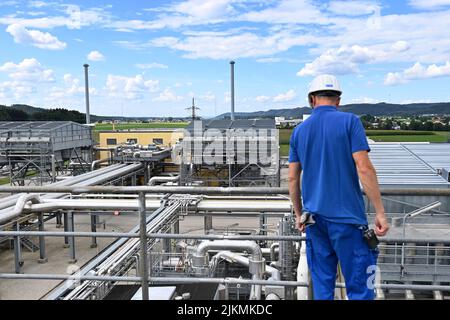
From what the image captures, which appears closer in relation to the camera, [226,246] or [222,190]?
[222,190]

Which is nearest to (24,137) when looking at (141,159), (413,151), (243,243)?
(141,159)

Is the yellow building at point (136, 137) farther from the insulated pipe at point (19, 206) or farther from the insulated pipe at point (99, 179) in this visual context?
the insulated pipe at point (19, 206)

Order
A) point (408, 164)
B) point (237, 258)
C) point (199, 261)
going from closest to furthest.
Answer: point (199, 261) < point (237, 258) < point (408, 164)

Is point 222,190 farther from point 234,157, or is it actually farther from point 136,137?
point 136,137

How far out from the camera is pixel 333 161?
2.40 meters

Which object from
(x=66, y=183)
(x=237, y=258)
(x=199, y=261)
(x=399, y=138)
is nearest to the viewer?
(x=199, y=261)

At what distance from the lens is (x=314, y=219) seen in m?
2.52

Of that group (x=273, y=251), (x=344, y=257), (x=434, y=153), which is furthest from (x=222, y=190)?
(x=434, y=153)

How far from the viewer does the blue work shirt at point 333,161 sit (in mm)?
2369

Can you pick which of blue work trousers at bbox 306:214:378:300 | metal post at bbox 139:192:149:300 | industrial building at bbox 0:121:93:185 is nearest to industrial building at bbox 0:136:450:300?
metal post at bbox 139:192:149:300

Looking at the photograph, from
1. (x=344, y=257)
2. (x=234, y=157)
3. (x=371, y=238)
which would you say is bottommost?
(x=234, y=157)

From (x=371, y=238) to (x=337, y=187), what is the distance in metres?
0.34

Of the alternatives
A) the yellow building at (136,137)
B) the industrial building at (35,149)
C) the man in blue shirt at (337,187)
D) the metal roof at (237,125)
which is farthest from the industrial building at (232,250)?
the yellow building at (136,137)

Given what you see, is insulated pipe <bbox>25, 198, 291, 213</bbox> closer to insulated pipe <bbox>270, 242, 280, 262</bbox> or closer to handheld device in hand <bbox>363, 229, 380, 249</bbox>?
insulated pipe <bbox>270, 242, 280, 262</bbox>
